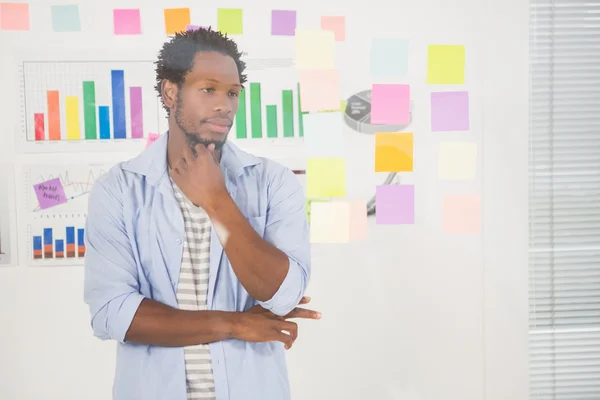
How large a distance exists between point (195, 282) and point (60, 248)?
460 millimetres

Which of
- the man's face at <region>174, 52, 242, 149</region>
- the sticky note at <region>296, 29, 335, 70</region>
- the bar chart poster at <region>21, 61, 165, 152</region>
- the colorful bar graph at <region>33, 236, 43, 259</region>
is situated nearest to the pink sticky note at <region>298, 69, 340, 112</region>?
the sticky note at <region>296, 29, 335, 70</region>

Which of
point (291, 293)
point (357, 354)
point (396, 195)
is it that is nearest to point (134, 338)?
point (291, 293)

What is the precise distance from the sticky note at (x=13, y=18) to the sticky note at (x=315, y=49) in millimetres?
845

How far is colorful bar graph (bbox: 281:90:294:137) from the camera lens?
181 cm

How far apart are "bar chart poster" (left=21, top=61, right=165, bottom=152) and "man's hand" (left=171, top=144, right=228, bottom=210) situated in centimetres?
16

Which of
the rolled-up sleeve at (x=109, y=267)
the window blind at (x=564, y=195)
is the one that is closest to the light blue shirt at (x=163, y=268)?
the rolled-up sleeve at (x=109, y=267)

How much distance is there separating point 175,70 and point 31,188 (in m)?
0.58

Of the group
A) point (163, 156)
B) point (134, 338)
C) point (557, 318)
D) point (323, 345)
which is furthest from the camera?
point (557, 318)

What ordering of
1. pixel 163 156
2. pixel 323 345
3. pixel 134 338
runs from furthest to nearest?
pixel 323 345 → pixel 163 156 → pixel 134 338

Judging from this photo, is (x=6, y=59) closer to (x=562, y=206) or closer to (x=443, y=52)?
(x=443, y=52)

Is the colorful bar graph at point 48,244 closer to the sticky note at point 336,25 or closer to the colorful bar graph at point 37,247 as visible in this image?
the colorful bar graph at point 37,247

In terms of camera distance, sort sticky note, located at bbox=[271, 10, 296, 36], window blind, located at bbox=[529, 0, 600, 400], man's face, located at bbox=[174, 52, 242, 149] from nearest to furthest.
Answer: man's face, located at bbox=[174, 52, 242, 149]
sticky note, located at bbox=[271, 10, 296, 36]
window blind, located at bbox=[529, 0, 600, 400]

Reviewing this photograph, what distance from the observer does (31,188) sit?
178 centimetres

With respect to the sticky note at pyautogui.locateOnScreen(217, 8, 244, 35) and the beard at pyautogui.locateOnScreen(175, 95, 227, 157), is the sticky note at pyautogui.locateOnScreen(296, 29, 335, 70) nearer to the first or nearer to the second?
the sticky note at pyautogui.locateOnScreen(217, 8, 244, 35)
